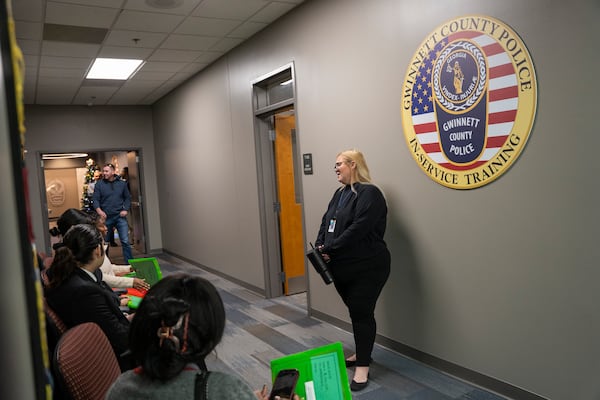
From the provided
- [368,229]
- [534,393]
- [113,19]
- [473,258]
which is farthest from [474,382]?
[113,19]

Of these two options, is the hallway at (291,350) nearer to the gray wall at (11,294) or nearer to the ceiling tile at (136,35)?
the gray wall at (11,294)

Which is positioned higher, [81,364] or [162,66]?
[162,66]

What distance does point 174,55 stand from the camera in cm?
545

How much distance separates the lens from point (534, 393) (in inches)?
96.9

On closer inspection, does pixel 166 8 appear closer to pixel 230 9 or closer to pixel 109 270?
pixel 230 9

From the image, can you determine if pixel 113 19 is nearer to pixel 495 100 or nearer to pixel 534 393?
pixel 495 100

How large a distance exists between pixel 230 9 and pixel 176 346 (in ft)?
12.0

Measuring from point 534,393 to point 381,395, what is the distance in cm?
84

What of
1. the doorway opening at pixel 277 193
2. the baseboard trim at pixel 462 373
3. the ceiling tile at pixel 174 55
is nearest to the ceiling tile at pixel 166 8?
the doorway opening at pixel 277 193

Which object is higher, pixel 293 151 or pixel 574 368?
pixel 293 151

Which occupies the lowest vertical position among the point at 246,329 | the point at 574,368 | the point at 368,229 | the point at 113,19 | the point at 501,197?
the point at 246,329

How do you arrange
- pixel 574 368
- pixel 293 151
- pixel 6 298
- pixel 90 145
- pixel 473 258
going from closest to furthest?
1. pixel 6 298
2. pixel 574 368
3. pixel 473 258
4. pixel 293 151
5. pixel 90 145

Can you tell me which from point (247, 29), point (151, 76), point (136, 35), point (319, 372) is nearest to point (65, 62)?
point (151, 76)

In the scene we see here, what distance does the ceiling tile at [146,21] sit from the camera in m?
4.06
